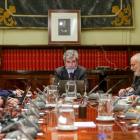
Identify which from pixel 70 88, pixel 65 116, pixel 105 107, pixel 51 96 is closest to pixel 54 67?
pixel 70 88

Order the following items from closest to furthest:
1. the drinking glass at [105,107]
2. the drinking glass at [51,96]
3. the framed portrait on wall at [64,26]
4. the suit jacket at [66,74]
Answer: the drinking glass at [105,107]
the drinking glass at [51,96]
the suit jacket at [66,74]
the framed portrait on wall at [64,26]

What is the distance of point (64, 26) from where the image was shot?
20.6 ft

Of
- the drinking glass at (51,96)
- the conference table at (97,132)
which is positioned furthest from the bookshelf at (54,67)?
the conference table at (97,132)

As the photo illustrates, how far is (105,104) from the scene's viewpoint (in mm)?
2172

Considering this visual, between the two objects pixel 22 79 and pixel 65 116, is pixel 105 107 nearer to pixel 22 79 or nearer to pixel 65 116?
pixel 65 116

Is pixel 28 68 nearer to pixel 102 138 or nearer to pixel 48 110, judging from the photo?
pixel 48 110

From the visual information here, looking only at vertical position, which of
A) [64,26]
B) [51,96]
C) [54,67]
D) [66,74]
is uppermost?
[64,26]

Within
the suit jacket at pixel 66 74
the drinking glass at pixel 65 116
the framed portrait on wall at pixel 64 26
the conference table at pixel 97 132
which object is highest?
the framed portrait on wall at pixel 64 26

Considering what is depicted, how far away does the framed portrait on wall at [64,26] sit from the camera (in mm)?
6207

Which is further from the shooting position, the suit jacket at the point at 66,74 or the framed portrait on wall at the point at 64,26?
the framed portrait on wall at the point at 64,26

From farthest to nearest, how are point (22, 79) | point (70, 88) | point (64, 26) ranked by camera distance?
point (64, 26) → point (22, 79) → point (70, 88)

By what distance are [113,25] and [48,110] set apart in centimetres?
414

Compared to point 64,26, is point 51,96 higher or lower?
lower

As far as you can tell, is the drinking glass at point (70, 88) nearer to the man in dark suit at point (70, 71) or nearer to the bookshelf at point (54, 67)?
the man in dark suit at point (70, 71)
